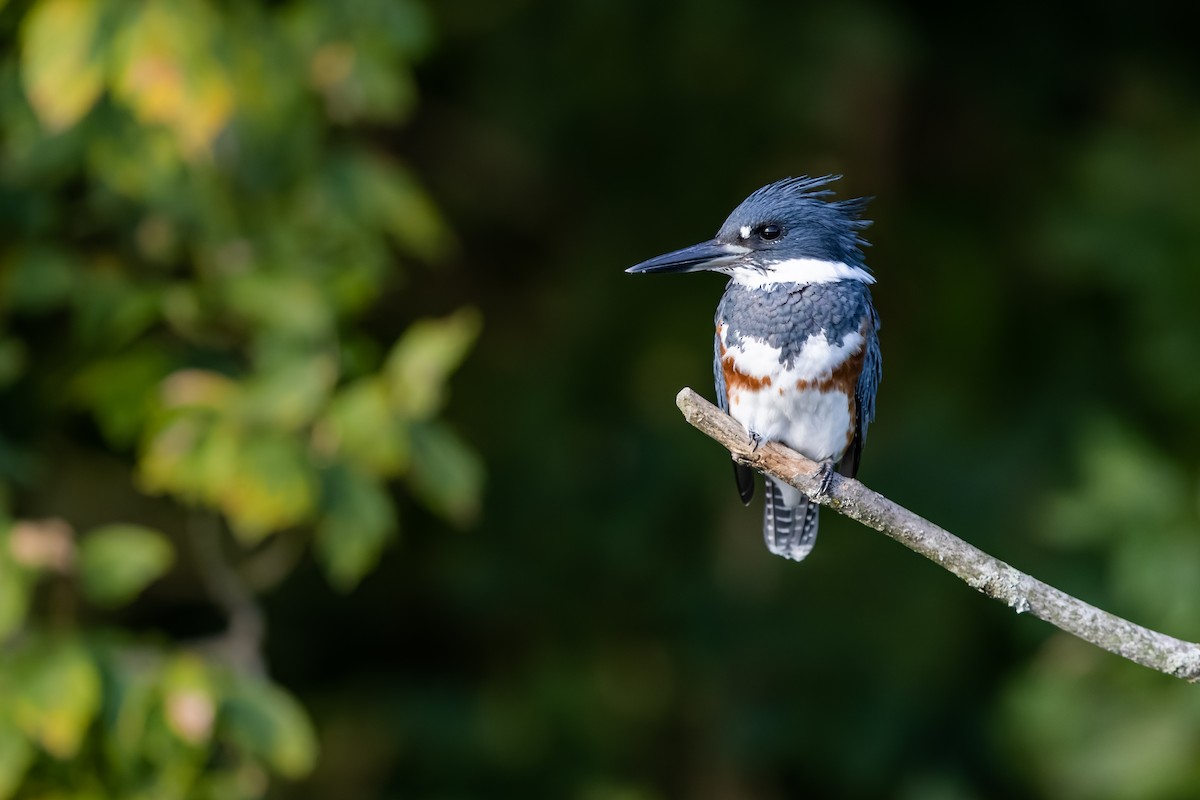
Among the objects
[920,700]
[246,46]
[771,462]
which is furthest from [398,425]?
[920,700]

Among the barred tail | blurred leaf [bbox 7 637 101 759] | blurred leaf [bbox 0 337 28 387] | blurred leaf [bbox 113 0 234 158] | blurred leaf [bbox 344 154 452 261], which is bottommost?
blurred leaf [bbox 7 637 101 759]

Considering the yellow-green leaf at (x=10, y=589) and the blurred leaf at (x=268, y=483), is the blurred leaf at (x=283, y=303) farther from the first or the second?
the yellow-green leaf at (x=10, y=589)

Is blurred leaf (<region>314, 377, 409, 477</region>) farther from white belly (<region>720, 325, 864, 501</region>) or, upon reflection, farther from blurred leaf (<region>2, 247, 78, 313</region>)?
white belly (<region>720, 325, 864, 501</region>)

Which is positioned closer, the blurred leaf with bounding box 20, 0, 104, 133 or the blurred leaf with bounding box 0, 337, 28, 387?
the blurred leaf with bounding box 20, 0, 104, 133

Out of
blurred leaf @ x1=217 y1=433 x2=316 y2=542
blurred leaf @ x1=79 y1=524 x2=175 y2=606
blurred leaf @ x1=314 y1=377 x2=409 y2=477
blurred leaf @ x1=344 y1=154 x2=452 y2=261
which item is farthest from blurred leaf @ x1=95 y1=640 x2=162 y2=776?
blurred leaf @ x1=344 y1=154 x2=452 y2=261

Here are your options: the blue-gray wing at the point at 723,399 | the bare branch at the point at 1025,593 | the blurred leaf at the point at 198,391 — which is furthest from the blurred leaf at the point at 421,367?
the bare branch at the point at 1025,593

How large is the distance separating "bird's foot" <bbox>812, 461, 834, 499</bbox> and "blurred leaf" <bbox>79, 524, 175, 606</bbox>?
1585 millimetres

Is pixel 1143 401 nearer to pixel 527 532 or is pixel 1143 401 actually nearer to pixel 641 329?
pixel 641 329

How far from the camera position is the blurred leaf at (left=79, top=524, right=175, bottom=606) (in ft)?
9.98

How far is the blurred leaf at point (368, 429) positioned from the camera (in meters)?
3.02

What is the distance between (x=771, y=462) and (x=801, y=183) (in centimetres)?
61

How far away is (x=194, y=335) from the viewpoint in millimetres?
3391

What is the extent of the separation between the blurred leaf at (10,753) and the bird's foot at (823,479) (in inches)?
69.5

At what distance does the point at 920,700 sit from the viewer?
4.72 metres
